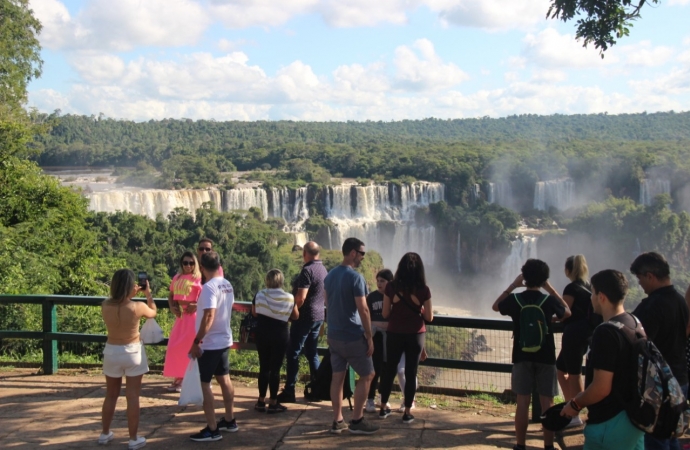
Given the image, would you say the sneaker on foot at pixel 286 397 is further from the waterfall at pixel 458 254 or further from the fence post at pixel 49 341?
the waterfall at pixel 458 254

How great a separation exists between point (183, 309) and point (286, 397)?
1172 mm

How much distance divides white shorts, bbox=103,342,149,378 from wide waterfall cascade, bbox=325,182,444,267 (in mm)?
52675

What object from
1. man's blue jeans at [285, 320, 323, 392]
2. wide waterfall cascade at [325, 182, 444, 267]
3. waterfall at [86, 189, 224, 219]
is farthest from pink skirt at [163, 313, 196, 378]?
wide waterfall cascade at [325, 182, 444, 267]

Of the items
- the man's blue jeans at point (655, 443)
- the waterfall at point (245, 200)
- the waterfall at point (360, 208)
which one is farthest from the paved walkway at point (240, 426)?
the waterfall at point (245, 200)

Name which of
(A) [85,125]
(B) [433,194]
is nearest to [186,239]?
(B) [433,194]

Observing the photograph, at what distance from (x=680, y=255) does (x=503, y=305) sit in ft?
182

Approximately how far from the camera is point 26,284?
11.9 m

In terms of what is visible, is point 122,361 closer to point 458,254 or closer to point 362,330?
point 362,330

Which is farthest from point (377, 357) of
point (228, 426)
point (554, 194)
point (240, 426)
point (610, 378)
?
point (554, 194)

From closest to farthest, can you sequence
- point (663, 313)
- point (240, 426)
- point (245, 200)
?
point (663, 313) < point (240, 426) < point (245, 200)

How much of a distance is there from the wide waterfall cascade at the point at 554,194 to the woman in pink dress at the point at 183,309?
65250mm

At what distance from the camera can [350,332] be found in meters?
5.05

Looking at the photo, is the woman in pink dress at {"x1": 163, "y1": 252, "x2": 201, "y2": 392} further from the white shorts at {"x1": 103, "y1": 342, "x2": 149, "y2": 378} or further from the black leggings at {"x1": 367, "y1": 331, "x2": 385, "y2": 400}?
the black leggings at {"x1": 367, "y1": 331, "x2": 385, "y2": 400}

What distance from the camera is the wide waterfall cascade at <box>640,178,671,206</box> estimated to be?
6341cm
